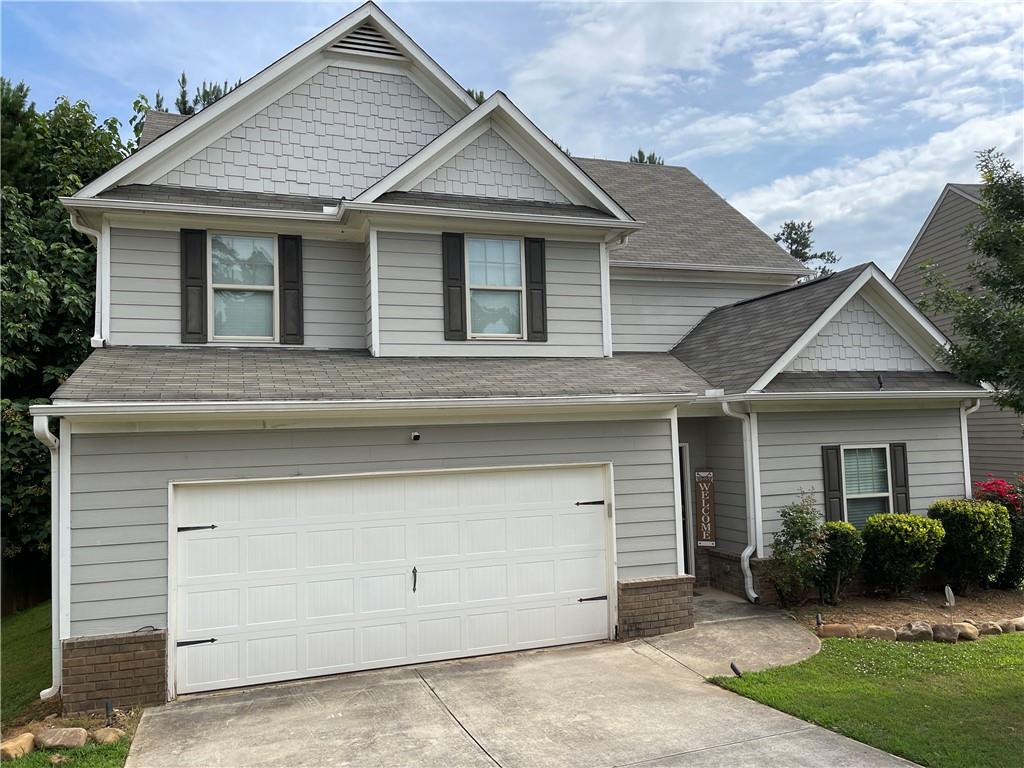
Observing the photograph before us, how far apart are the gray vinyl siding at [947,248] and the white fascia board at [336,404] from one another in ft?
39.3

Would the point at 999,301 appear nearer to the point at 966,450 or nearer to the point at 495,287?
the point at 966,450

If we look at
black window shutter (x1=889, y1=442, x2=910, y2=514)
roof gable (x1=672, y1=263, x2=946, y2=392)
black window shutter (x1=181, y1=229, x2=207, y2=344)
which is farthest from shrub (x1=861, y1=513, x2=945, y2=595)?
black window shutter (x1=181, y1=229, x2=207, y2=344)

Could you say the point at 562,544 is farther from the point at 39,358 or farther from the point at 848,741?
the point at 39,358

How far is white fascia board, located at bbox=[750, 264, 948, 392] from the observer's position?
10.4 metres

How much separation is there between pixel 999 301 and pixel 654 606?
19.1ft

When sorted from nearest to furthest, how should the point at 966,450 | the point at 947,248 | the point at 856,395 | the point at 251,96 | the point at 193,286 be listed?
the point at 193,286
the point at 251,96
the point at 856,395
the point at 966,450
the point at 947,248

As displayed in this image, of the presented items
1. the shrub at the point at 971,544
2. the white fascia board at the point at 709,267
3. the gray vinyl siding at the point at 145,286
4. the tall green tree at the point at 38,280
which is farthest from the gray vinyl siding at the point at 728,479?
the tall green tree at the point at 38,280

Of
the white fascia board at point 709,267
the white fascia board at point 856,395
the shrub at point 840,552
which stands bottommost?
the shrub at point 840,552

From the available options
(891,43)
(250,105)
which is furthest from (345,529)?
(891,43)

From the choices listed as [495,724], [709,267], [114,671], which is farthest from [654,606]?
[709,267]

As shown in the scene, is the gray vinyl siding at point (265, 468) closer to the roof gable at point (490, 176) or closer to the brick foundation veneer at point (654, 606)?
the brick foundation veneer at point (654, 606)

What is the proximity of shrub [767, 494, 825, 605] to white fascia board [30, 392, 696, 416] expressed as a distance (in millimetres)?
2540

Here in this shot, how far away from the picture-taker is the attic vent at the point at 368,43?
1053 cm

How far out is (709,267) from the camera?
13.6m
